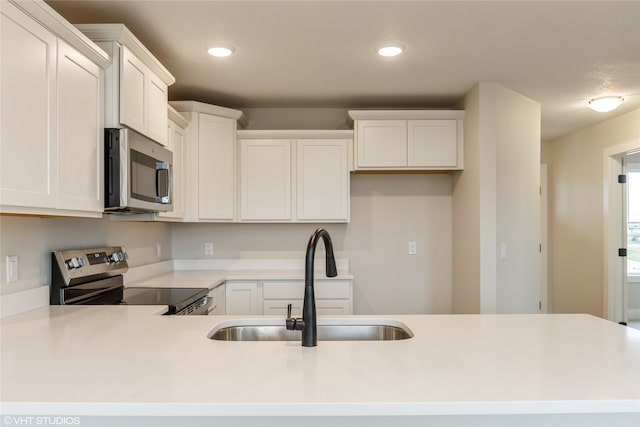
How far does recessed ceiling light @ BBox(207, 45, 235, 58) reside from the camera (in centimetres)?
270

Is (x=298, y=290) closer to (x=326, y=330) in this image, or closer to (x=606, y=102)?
(x=326, y=330)

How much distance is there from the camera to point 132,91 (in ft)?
7.25

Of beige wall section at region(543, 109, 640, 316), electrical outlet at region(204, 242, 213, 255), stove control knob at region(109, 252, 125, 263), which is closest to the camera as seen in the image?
stove control knob at region(109, 252, 125, 263)

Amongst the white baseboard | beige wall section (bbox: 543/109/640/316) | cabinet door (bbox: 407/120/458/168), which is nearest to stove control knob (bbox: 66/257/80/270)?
the white baseboard

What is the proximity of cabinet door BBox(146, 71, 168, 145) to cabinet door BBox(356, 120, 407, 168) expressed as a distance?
171cm

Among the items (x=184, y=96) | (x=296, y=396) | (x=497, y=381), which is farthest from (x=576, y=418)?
(x=184, y=96)

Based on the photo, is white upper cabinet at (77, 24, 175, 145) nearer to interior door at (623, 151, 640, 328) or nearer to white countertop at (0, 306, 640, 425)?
white countertop at (0, 306, 640, 425)

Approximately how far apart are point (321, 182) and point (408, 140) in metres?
0.86

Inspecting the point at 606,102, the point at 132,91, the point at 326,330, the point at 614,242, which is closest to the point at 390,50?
the point at 132,91

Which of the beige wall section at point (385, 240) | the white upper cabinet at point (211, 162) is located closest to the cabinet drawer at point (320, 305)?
the beige wall section at point (385, 240)

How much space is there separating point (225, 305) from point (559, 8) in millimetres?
3067

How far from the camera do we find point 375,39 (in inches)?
102

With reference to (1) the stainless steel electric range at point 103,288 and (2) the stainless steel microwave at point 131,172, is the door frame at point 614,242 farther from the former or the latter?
(2) the stainless steel microwave at point 131,172
